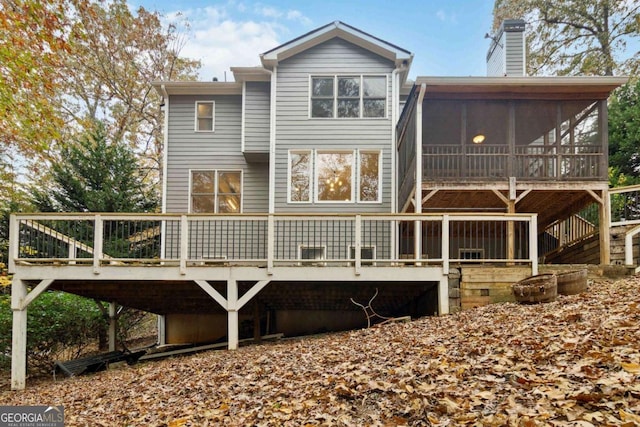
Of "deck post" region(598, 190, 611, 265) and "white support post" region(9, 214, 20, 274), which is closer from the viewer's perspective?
"white support post" region(9, 214, 20, 274)

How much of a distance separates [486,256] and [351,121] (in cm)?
561

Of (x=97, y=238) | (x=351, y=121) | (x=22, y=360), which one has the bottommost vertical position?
(x=22, y=360)

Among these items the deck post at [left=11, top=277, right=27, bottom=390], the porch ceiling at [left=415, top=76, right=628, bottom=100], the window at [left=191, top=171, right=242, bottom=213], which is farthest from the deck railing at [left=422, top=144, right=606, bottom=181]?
the deck post at [left=11, top=277, right=27, bottom=390]

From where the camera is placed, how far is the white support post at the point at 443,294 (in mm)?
7492

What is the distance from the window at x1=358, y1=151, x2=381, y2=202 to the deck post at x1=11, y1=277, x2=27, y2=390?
777 cm

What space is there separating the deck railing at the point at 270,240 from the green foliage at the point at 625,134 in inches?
290

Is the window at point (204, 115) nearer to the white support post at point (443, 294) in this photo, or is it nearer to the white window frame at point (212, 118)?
the white window frame at point (212, 118)

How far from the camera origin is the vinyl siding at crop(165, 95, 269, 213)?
11930mm

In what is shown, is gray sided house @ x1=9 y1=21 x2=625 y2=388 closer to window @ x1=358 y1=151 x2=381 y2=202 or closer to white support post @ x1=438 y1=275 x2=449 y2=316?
window @ x1=358 y1=151 x2=381 y2=202

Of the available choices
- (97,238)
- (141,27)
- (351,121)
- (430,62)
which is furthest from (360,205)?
(430,62)

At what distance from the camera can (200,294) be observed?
9.27 metres

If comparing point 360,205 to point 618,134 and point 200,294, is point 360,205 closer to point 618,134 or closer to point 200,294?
point 200,294

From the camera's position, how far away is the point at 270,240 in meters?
7.84

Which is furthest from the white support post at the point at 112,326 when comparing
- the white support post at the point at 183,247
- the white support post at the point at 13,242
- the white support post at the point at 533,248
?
the white support post at the point at 533,248
